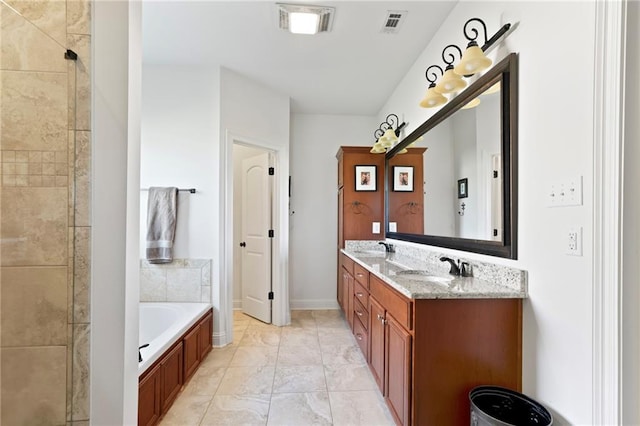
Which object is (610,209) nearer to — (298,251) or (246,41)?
(246,41)

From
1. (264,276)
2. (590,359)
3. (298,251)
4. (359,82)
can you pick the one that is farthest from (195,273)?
(590,359)

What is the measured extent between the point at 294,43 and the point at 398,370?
8.55 ft

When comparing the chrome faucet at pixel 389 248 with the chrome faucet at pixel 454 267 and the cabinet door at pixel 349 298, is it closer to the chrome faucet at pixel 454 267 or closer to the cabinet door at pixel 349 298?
the cabinet door at pixel 349 298

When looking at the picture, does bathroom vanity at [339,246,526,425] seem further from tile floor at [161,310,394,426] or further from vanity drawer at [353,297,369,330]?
vanity drawer at [353,297,369,330]

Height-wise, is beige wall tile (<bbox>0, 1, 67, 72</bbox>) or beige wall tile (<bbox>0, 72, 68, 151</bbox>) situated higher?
beige wall tile (<bbox>0, 1, 67, 72</bbox>)

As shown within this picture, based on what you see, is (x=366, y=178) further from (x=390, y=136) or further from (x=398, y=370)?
(x=398, y=370)

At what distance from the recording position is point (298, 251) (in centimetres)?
412

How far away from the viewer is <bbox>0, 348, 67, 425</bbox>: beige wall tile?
3.01ft

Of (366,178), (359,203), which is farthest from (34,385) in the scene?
(366,178)

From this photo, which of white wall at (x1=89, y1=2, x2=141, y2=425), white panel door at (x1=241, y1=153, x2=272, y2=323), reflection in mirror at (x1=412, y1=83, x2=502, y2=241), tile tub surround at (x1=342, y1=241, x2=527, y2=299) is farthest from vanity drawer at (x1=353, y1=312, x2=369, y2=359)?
white wall at (x1=89, y1=2, x2=141, y2=425)

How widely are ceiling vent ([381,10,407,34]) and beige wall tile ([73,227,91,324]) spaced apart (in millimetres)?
2304

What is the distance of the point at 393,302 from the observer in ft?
5.57

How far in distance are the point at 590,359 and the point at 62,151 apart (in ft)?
6.49

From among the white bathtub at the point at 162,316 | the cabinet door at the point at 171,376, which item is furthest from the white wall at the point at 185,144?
the cabinet door at the point at 171,376
